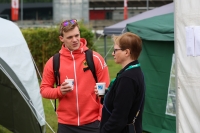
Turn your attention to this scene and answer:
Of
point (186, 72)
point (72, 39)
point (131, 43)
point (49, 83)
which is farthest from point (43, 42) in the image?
point (131, 43)

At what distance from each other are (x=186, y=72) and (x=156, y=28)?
13.1 ft

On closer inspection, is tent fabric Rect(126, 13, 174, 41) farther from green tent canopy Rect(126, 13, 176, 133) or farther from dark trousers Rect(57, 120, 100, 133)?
dark trousers Rect(57, 120, 100, 133)

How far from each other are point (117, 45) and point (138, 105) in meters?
0.44

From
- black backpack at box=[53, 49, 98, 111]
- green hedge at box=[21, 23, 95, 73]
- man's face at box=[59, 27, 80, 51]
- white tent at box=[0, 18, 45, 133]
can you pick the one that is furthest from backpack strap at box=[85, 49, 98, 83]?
green hedge at box=[21, 23, 95, 73]

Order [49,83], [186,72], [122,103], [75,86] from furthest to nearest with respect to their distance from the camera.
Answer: [49,83] → [75,86] → [186,72] → [122,103]

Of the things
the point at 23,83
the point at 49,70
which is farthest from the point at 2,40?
the point at 49,70

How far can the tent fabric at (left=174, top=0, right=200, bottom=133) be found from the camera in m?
3.39

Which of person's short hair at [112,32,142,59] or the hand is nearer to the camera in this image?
person's short hair at [112,32,142,59]

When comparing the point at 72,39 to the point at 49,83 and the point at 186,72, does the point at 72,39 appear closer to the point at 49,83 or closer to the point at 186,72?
the point at 49,83

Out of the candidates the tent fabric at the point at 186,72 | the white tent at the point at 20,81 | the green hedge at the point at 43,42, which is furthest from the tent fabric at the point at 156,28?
the green hedge at the point at 43,42

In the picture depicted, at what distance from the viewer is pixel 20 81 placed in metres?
5.95

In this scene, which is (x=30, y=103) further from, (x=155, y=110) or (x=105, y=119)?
(x=105, y=119)

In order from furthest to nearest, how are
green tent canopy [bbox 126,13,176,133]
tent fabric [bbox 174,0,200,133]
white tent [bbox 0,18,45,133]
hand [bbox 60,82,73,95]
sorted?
green tent canopy [bbox 126,13,176,133] → white tent [bbox 0,18,45,133] → hand [bbox 60,82,73,95] → tent fabric [bbox 174,0,200,133]

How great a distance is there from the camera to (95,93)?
12.5 feet
